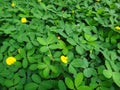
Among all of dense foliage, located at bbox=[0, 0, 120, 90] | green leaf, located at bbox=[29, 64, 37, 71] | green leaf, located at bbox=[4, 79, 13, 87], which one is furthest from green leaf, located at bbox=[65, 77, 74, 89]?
green leaf, located at bbox=[4, 79, 13, 87]

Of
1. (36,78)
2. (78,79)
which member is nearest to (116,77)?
(78,79)

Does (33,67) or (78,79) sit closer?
(78,79)

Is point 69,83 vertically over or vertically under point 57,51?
under

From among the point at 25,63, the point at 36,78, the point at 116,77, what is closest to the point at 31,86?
the point at 36,78

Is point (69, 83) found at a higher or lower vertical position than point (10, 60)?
lower

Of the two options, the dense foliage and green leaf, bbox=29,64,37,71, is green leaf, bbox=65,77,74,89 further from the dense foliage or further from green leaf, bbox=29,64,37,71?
green leaf, bbox=29,64,37,71

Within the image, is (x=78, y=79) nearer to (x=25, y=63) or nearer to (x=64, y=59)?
(x=64, y=59)

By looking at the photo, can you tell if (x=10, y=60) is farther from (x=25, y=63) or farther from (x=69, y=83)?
(x=69, y=83)

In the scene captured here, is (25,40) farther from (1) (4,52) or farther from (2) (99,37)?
(2) (99,37)

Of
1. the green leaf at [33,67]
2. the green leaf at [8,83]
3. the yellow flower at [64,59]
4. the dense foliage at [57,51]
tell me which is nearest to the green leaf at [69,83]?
the dense foliage at [57,51]

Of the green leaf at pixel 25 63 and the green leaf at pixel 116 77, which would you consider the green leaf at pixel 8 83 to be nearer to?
the green leaf at pixel 25 63
